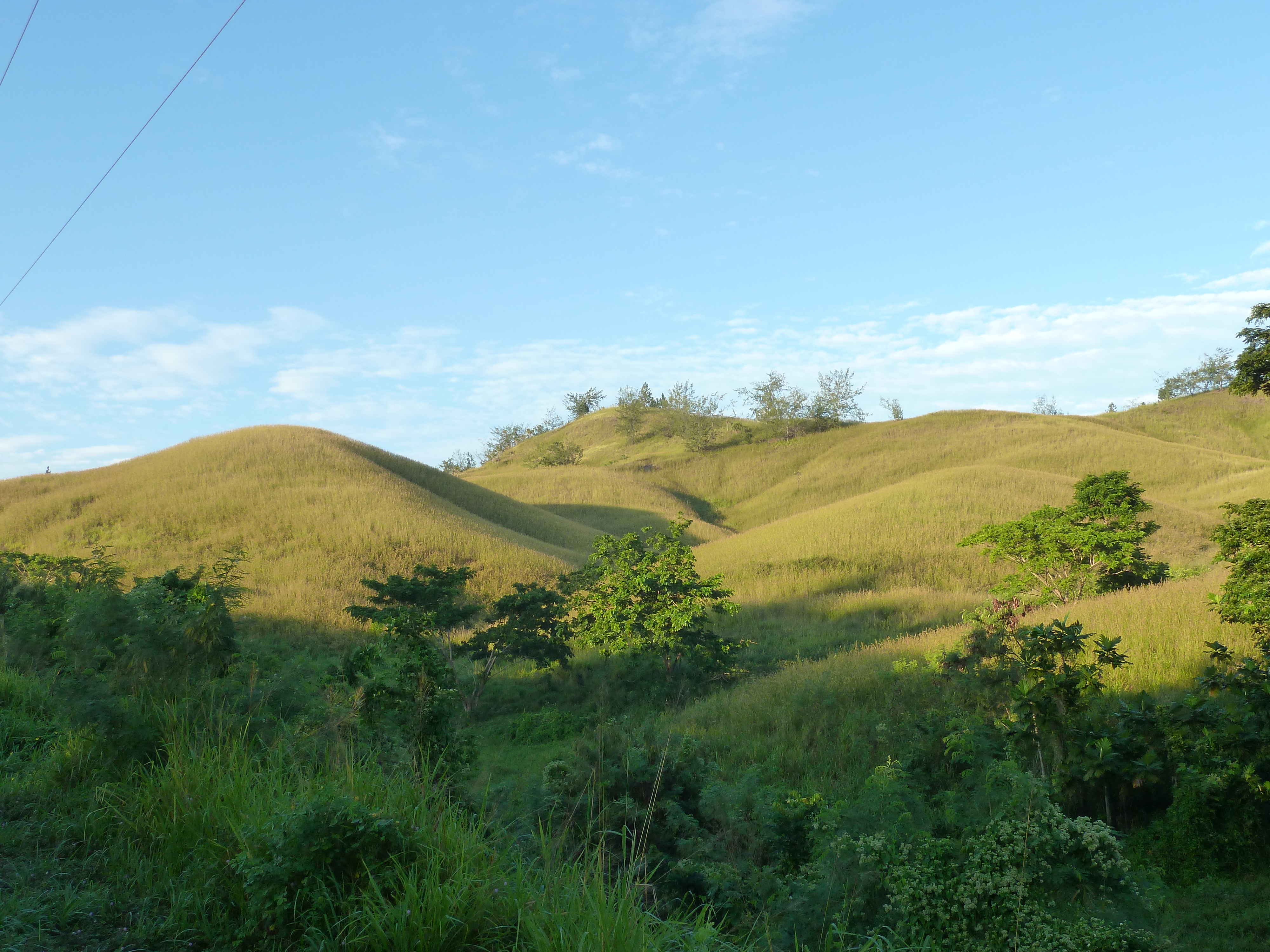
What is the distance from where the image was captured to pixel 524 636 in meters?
14.7

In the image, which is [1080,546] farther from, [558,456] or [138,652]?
[558,456]

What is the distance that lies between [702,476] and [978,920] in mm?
69575

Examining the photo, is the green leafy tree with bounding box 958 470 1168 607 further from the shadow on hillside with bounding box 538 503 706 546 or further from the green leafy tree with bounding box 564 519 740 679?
the shadow on hillside with bounding box 538 503 706 546

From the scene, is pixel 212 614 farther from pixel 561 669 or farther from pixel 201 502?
pixel 201 502

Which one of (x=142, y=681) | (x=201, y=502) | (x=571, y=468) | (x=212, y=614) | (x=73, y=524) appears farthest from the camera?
(x=571, y=468)

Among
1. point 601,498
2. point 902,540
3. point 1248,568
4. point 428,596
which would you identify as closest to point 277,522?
point 428,596

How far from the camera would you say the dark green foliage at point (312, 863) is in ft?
9.96

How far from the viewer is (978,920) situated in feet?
11.8

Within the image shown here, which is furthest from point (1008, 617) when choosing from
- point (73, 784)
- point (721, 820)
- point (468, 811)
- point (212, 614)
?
point (73, 784)

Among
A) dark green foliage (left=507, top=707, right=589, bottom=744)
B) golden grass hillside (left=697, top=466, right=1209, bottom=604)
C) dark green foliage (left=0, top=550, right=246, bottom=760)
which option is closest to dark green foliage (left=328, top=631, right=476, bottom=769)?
dark green foliage (left=0, top=550, right=246, bottom=760)

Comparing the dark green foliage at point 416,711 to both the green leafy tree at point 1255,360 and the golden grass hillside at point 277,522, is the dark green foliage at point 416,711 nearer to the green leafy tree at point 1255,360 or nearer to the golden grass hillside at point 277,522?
the green leafy tree at point 1255,360

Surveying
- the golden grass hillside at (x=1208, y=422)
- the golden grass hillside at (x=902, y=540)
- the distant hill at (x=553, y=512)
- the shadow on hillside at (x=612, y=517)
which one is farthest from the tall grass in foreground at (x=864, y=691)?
the golden grass hillside at (x=1208, y=422)

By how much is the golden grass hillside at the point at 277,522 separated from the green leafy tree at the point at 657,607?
928 cm

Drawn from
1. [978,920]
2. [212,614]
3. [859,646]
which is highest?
[212,614]
